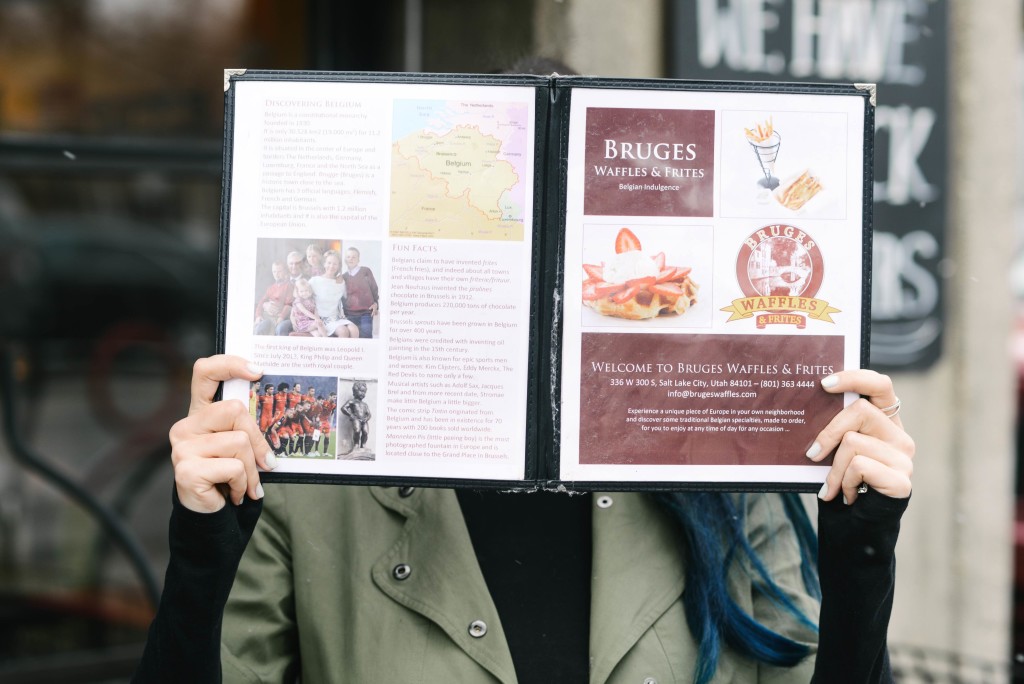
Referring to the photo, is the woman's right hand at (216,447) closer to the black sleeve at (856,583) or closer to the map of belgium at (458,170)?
the map of belgium at (458,170)

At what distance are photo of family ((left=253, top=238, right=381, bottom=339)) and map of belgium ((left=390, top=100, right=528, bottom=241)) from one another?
76 millimetres

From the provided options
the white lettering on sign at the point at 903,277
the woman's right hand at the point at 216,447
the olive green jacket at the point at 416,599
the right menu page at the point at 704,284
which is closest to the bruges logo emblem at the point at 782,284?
the right menu page at the point at 704,284

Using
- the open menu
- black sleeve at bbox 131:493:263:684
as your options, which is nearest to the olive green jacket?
black sleeve at bbox 131:493:263:684

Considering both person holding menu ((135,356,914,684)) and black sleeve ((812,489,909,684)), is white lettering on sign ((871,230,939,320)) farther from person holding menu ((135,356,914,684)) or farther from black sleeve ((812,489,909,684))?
black sleeve ((812,489,909,684))

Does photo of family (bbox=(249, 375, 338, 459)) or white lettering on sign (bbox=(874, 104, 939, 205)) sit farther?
white lettering on sign (bbox=(874, 104, 939, 205))

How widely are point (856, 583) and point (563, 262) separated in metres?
0.63

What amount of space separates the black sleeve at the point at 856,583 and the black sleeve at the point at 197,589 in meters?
0.84

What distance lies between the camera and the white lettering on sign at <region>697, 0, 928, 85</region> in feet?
9.27

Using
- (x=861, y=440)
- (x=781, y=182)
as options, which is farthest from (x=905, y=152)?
(x=861, y=440)

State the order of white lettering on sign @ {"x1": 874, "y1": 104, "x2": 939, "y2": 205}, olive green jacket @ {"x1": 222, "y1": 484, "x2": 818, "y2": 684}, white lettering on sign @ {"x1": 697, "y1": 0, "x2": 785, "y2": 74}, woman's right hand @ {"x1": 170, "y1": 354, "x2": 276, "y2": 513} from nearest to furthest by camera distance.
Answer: woman's right hand @ {"x1": 170, "y1": 354, "x2": 276, "y2": 513}, olive green jacket @ {"x1": 222, "y1": 484, "x2": 818, "y2": 684}, white lettering on sign @ {"x1": 697, "y1": 0, "x2": 785, "y2": 74}, white lettering on sign @ {"x1": 874, "y1": 104, "x2": 939, "y2": 205}

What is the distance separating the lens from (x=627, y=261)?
142 cm

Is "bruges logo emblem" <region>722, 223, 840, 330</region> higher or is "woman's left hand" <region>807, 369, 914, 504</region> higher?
"bruges logo emblem" <region>722, 223, 840, 330</region>

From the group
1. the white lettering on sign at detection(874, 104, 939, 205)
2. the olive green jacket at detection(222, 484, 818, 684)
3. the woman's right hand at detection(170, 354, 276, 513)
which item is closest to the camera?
the woman's right hand at detection(170, 354, 276, 513)

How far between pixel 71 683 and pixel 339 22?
2.71 meters
